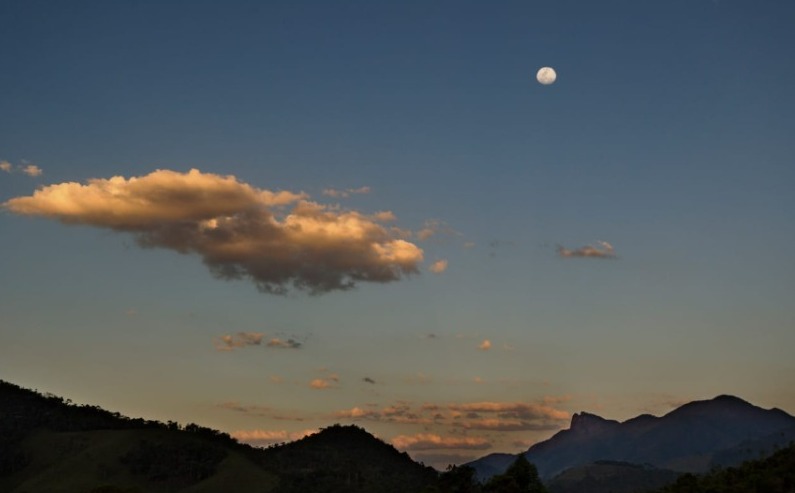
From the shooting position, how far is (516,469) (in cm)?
15075

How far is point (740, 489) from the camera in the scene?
122750 mm

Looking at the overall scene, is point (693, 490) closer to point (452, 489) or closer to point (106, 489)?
point (452, 489)

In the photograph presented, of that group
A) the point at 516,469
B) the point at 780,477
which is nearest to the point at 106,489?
the point at 516,469

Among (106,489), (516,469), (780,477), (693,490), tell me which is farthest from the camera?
(106,489)

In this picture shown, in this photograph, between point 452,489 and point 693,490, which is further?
point 452,489

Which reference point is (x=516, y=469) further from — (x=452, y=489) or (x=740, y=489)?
(x=740, y=489)

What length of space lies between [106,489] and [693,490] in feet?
382

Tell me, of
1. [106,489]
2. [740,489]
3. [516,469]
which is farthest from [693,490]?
[106,489]

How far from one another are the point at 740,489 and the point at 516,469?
42.0 m

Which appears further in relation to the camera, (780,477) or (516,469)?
(516,469)

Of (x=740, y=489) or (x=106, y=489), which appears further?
(x=106, y=489)

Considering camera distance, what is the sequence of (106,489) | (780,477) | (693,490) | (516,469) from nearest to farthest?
(780,477)
(693,490)
(516,469)
(106,489)

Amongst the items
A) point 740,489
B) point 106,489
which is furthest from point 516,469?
point 106,489

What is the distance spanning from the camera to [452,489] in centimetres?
16825
